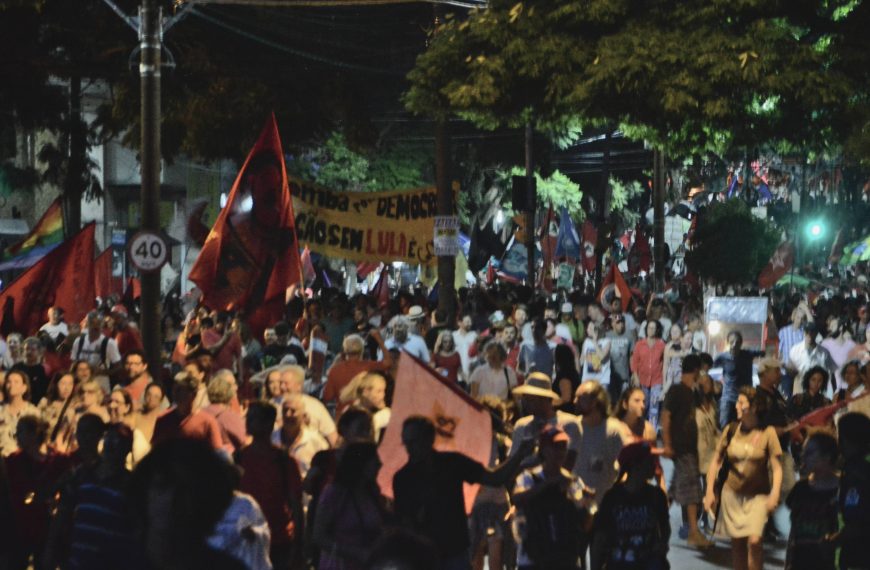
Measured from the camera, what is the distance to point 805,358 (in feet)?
61.6

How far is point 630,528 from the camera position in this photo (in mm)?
7871

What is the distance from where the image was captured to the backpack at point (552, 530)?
761 centimetres

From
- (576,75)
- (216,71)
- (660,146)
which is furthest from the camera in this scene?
(216,71)

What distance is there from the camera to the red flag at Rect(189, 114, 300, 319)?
16.8 metres

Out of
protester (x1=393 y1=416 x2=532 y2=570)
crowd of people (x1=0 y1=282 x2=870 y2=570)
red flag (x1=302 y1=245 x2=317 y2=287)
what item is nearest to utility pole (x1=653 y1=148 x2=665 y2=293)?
red flag (x1=302 y1=245 x2=317 y2=287)

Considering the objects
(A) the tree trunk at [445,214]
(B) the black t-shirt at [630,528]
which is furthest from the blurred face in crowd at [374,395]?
(A) the tree trunk at [445,214]

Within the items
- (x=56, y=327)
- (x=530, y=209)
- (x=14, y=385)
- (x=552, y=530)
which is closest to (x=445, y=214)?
(x=530, y=209)


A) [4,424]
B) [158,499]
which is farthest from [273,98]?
[158,499]

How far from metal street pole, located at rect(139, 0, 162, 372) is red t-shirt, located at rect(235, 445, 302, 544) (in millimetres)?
10187

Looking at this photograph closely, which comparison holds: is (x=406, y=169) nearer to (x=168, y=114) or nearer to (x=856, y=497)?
(x=168, y=114)

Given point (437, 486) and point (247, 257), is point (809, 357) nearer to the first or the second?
point (247, 257)

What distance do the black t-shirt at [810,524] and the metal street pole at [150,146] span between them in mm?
11468

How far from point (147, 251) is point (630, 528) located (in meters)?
11.5

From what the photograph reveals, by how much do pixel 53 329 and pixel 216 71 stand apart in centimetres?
879
